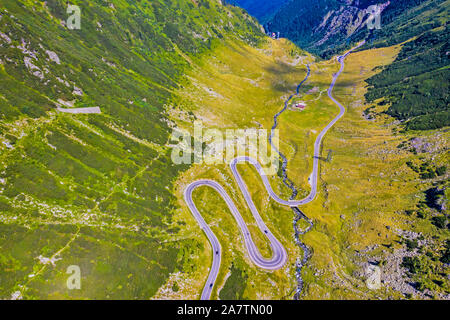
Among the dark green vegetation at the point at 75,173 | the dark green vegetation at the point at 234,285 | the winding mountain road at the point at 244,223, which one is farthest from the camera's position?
the winding mountain road at the point at 244,223

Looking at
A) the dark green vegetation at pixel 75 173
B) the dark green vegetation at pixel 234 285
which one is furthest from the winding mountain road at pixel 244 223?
the dark green vegetation at pixel 75 173

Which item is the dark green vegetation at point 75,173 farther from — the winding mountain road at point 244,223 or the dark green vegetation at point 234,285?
the dark green vegetation at point 234,285

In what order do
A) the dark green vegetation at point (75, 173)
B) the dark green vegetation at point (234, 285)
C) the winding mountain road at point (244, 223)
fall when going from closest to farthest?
the dark green vegetation at point (75, 173)
the dark green vegetation at point (234, 285)
the winding mountain road at point (244, 223)

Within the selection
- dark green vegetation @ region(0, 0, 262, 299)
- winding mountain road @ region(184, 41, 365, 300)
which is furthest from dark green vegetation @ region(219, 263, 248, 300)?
dark green vegetation @ region(0, 0, 262, 299)

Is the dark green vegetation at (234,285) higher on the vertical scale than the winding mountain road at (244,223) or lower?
lower

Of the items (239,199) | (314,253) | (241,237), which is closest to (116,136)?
(239,199)

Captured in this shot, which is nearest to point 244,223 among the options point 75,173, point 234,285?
point 234,285

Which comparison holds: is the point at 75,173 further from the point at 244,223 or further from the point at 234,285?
the point at 234,285
